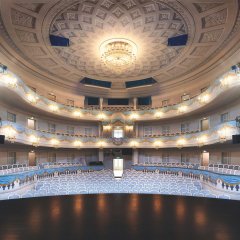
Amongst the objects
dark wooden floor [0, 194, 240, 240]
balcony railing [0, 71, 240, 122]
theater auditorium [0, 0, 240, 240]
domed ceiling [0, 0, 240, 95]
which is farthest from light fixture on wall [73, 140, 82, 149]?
dark wooden floor [0, 194, 240, 240]

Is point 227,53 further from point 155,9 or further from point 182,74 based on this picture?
point 155,9

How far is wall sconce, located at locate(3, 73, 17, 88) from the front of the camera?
13816 millimetres

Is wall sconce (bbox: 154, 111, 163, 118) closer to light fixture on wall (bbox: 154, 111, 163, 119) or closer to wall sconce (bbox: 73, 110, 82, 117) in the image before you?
light fixture on wall (bbox: 154, 111, 163, 119)

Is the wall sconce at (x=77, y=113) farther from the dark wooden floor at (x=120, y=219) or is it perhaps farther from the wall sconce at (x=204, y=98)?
the dark wooden floor at (x=120, y=219)

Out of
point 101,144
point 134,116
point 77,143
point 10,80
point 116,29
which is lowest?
point 101,144

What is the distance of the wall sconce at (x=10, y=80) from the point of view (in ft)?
45.3

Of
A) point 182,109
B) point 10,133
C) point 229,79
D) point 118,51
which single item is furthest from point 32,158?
point 229,79

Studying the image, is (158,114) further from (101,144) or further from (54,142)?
(54,142)

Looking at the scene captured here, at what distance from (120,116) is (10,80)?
51.9 feet

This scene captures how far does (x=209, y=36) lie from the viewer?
15320 mm

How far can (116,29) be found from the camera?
15.2 metres

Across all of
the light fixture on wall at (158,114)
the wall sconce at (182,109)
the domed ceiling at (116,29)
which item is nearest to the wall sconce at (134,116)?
the light fixture on wall at (158,114)

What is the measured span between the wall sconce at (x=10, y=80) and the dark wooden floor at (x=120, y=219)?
9090mm

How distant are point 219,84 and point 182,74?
27.1 feet
